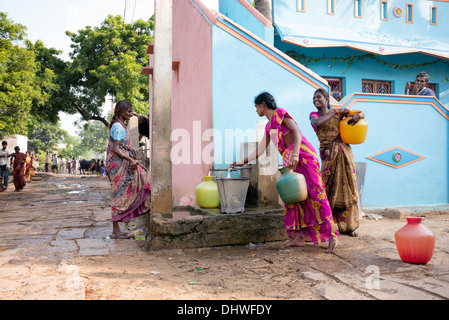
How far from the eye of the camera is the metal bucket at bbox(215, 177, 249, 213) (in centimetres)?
424

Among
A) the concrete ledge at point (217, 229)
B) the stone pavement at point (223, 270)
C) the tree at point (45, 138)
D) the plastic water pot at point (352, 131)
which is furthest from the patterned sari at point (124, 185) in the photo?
the tree at point (45, 138)

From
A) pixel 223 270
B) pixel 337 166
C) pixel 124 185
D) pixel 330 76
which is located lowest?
pixel 223 270

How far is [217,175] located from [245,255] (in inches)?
74.6

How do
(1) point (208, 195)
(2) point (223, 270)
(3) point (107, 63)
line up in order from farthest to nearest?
(3) point (107, 63) → (1) point (208, 195) → (2) point (223, 270)

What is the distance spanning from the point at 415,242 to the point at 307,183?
1100 millimetres

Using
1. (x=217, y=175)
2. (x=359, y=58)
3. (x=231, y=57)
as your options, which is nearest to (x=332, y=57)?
(x=359, y=58)

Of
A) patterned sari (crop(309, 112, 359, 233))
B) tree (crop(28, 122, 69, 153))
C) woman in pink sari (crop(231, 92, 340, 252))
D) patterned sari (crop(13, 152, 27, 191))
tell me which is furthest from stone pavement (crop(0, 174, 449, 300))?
tree (crop(28, 122, 69, 153))

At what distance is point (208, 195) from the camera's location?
465cm

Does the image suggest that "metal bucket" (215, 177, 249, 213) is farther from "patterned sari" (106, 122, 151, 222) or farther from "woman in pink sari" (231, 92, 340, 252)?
"patterned sari" (106, 122, 151, 222)

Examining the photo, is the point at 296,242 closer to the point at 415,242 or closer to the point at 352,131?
the point at 415,242

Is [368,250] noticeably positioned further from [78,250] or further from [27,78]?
[27,78]

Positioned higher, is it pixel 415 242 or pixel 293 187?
pixel 293 187

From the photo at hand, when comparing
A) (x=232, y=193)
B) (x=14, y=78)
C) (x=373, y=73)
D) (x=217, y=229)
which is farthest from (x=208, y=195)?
(x=14, y=78)

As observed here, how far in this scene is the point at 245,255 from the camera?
12.5 feet
